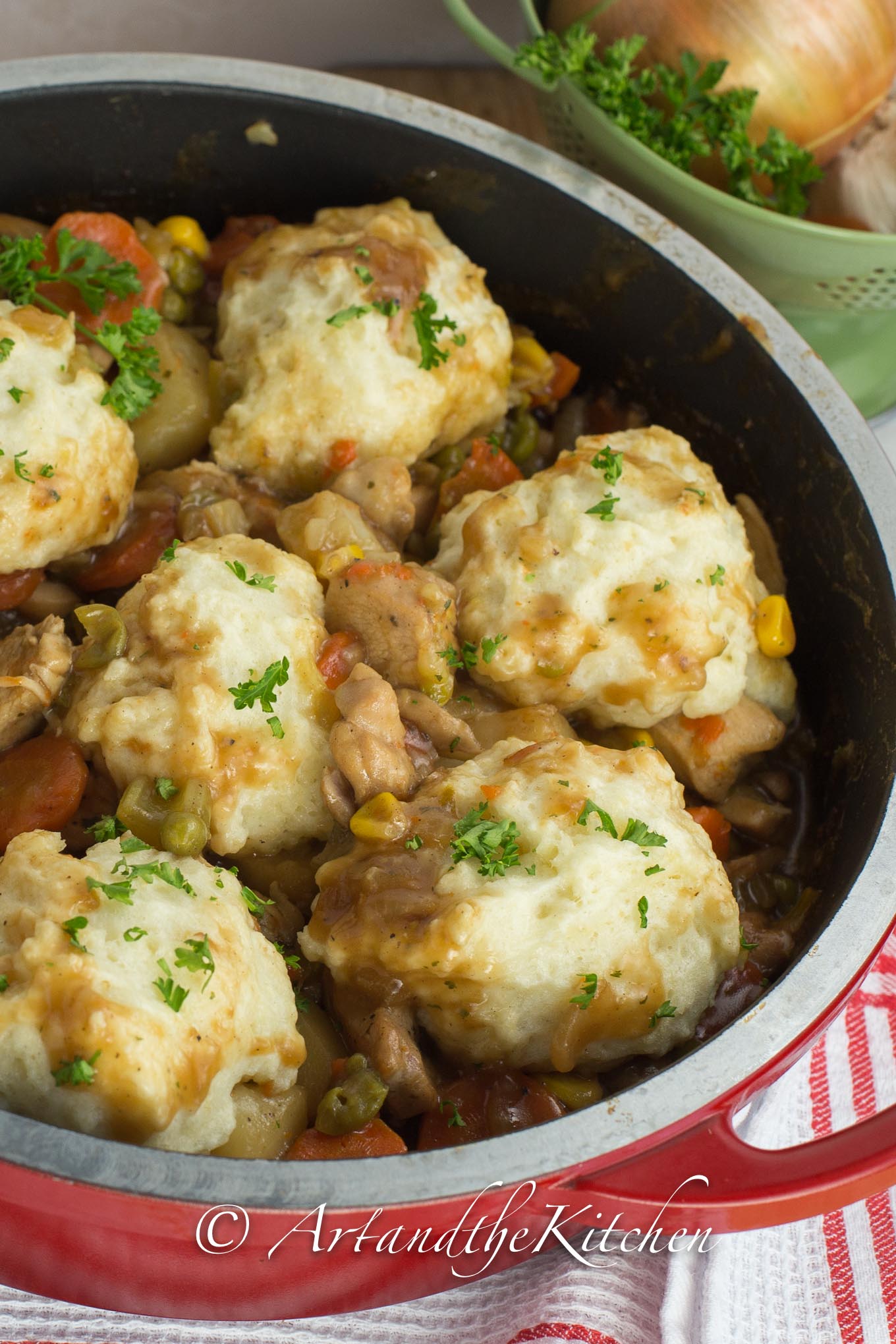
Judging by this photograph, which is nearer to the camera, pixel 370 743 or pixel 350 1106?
pixel 350 1106

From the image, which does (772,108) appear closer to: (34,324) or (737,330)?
(737,330)

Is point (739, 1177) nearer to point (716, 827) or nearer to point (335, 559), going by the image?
point (716, 827)

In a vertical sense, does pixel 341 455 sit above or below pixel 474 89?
below

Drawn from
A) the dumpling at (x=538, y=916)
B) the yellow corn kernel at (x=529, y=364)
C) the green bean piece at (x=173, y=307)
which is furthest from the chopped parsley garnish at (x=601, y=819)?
the green bean piece at (x=173, y=307)

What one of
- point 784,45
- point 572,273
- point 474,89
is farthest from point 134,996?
point 474,89

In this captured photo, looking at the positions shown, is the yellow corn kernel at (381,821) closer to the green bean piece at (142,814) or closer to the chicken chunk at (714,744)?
the green bean piece at (142,814)

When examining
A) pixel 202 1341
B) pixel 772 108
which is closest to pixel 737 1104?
pixel 202 1341
